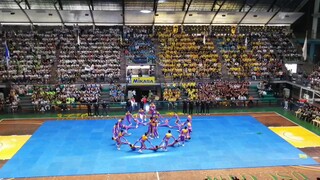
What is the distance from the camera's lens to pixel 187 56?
3759 cm

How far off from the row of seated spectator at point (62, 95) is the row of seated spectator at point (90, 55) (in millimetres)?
1330

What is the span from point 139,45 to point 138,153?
21.7 meters

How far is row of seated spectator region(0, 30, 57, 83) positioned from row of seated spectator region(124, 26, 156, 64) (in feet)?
29.1

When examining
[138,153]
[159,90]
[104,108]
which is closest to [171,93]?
[159,90]

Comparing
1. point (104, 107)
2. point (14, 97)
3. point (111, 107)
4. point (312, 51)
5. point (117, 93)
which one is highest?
point (312, 51)

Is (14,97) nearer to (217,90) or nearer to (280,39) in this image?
(217,90)

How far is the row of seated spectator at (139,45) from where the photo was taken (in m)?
37.3

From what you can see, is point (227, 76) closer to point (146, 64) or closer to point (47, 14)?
point (146, 64)

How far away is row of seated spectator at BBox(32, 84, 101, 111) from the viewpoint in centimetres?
3095

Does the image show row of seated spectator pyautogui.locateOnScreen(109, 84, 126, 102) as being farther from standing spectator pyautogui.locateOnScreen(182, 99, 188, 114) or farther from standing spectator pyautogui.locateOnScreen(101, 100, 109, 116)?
standing spectator pyautogui.locateOnScreen(182, 99, 188, 114)

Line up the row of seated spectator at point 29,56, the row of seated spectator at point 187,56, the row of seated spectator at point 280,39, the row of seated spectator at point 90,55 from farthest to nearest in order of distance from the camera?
the row of seated spectator at point 280,39 → the row of seated spectator at point 187,56 → the row of seated spectator at point 90,55 → the row of seated spectator at point 29,56

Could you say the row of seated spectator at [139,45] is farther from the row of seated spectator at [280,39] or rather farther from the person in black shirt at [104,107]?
the row of seated spectator at [280,39]

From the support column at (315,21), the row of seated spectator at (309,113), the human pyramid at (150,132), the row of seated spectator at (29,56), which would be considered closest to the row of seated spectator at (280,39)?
the support column at (315,21)

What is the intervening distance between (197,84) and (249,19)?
1360cm
